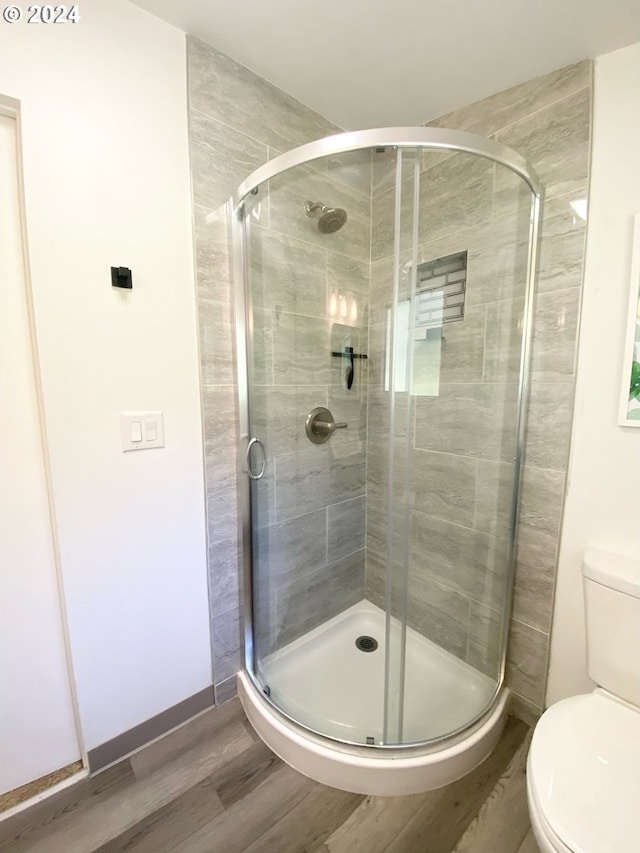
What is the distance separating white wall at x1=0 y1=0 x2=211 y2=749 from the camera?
96 cm

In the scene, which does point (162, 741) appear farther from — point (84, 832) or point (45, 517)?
point (45, 517)

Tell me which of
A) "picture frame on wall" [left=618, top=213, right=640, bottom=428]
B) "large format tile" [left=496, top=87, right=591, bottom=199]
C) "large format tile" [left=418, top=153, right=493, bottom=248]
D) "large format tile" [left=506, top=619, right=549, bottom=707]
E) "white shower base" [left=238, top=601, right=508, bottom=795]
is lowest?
"white shower base" [left=238, top=601, right=508, bottom=795]

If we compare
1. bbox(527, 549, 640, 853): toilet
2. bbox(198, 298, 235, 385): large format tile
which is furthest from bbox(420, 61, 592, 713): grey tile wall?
bbox(198, 298, 235, 385): large format tile

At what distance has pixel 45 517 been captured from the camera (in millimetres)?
1093

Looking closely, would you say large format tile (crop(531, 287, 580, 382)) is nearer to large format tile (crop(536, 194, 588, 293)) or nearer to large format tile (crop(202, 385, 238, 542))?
large format tile (crop(536, 194, 588, 293))

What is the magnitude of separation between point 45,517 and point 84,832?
93 cm

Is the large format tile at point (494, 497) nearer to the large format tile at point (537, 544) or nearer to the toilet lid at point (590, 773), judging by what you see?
the large format tile at point (537, 544)

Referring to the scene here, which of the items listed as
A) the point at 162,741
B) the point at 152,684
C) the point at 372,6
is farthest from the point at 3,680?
the point at 372,6

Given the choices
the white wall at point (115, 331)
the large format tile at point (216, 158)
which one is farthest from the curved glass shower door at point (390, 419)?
the white wall at point (115, 331)

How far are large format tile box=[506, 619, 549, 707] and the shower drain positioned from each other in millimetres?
575

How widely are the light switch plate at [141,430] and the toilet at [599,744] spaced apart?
4.45ft

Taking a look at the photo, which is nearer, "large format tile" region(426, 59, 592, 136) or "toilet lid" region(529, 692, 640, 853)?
"toilet lid" region(529, 692, 640, 853)

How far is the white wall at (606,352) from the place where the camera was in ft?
3.52

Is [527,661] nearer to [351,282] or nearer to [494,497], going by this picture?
[494,497]
